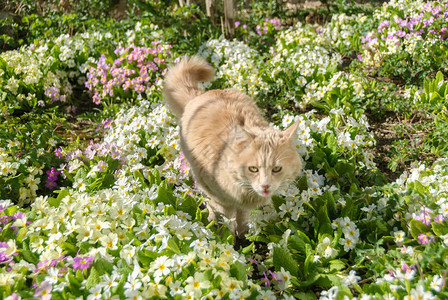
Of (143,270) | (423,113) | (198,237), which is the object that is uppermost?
(143,270)

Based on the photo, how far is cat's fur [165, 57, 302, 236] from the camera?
259 centimetres

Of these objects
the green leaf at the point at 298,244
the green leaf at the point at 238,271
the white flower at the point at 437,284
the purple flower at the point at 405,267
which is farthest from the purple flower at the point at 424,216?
the green leaf at the point at 238,271

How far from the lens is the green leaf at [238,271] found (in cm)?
215

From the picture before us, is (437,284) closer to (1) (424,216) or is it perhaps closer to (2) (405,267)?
(2) (405,267)

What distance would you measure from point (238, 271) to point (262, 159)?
760 mm

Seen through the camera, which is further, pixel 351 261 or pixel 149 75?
pixel 149 75

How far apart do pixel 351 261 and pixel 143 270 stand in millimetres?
1444

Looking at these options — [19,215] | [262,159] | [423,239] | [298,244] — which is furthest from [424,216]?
[19,215]

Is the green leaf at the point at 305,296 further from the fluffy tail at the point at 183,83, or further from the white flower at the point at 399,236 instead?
the fluffy tail at the point at 183,83

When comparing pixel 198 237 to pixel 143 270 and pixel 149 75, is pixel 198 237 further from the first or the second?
pixel 149 75

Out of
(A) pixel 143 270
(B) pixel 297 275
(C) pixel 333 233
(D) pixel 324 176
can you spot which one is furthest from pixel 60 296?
(D) pixel 324 176

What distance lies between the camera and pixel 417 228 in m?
2.41

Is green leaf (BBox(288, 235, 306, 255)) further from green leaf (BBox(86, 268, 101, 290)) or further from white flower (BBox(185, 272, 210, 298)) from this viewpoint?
green leaf (BBox(86, 268, 101, 290))

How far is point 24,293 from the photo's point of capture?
1.92 metres
